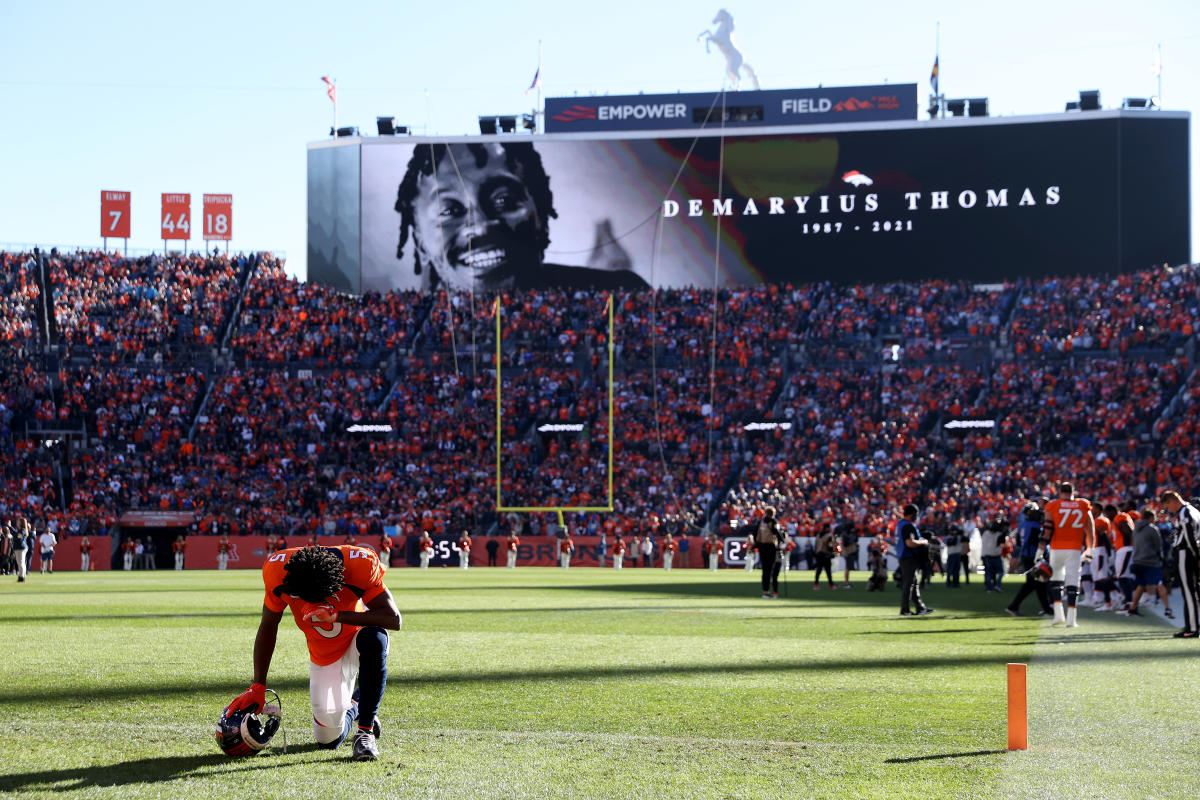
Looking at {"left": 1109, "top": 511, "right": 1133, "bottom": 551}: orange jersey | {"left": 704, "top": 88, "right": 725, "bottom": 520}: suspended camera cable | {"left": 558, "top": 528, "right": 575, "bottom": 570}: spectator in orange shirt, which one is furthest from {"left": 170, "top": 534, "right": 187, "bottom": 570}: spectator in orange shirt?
{"left": 1109, "top": 511, "right": 1133, "bottom": 551}: orange jersey

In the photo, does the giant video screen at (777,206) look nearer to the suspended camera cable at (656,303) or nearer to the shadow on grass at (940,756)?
the suspended camera cable at (656,303)

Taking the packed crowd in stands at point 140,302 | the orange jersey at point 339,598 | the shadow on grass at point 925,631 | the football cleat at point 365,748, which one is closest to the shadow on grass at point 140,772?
the football cleat at point 365,748

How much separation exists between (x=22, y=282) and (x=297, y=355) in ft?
39.5

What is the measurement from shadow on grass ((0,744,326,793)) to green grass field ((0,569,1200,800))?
0.9 inches

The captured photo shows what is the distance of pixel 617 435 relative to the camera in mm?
51531

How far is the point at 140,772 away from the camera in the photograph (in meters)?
7.16

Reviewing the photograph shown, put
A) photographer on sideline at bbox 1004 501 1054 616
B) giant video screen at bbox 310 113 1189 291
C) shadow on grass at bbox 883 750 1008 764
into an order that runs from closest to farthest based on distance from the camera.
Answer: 1. shadow on grass at bbox 883 750 1008 764
2. photographer on sideline at bbox 1004 501 1054 616
3. giant video screen at bbox 310 113 1189 291

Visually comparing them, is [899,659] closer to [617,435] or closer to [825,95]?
[617,435]

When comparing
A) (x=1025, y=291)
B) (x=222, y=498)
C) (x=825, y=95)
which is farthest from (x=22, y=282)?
(x=1025, y=291)

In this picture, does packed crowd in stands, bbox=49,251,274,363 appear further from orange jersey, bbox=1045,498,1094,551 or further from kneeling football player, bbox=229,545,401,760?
kneeling football player, bbox=229,545,401,760

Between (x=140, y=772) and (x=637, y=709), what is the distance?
3.69 meters

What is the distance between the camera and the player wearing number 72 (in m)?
17.6

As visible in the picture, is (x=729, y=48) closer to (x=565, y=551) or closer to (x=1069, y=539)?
(x=565, y=551)

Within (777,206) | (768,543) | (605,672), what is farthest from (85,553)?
(605,672)
